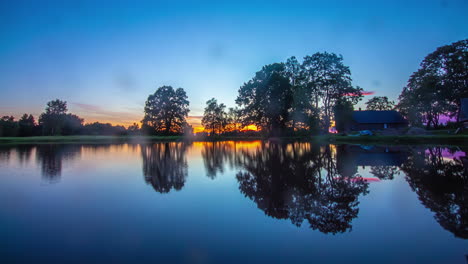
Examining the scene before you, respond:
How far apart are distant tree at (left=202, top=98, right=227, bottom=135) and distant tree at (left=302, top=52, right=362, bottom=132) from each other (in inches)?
1692

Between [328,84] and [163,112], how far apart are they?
146 ft

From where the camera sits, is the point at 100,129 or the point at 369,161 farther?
the point at 100,129

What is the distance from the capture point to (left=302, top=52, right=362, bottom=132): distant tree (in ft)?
152

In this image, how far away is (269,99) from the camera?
53406 mm

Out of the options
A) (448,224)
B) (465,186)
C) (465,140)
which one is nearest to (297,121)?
(465,140)

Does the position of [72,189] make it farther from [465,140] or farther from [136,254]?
[465,140]

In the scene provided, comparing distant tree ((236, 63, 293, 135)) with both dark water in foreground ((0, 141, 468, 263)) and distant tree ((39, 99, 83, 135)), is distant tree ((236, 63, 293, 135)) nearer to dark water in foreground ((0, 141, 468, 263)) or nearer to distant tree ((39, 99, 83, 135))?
dark water in foreground ((0, 141, 468, 263))

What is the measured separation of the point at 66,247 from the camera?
404 cm

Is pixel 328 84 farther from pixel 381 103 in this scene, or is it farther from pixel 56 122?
pixel 56 122

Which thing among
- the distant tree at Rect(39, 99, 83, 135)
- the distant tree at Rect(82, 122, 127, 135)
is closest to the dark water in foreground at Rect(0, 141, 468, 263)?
the distant tree at Rect(82, 122, 127, 135)

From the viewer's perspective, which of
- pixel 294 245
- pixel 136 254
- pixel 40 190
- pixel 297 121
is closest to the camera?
pixel 136 254

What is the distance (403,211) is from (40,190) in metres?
11.3

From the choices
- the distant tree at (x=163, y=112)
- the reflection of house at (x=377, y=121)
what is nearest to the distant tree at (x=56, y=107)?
the distant tree at (x=163, y=112)

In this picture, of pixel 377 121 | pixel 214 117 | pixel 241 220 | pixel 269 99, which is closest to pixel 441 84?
pixel 377 121
